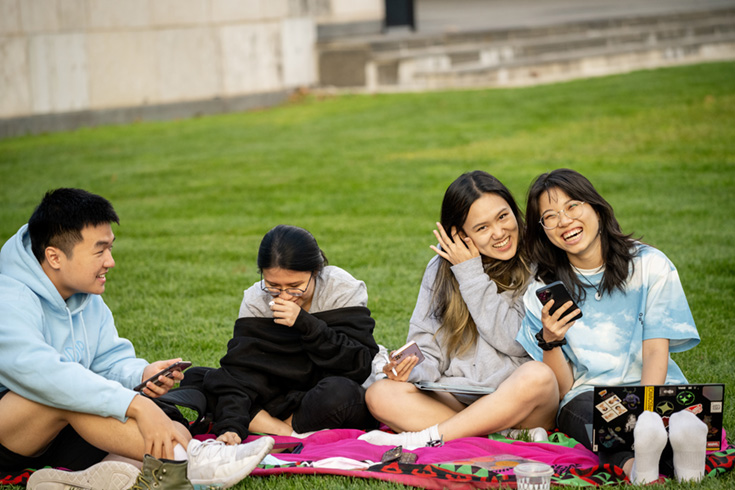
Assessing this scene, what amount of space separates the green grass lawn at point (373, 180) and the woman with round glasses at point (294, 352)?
590mm

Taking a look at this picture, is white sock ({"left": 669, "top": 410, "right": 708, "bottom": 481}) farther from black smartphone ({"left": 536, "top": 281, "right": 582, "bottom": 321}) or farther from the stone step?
the stone step

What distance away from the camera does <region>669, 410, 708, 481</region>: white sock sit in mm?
3412

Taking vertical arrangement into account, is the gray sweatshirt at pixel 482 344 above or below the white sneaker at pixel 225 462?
above

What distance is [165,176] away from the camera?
11609mm

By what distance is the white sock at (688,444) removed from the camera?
3.41 meters

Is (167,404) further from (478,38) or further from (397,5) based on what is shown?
(397,5)

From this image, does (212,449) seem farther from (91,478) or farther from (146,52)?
(146,52)

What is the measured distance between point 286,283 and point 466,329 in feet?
2.99

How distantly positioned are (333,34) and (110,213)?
15.8 m

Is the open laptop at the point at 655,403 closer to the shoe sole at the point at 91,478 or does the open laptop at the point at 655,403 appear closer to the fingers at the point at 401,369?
the fingers at the point at 401,369

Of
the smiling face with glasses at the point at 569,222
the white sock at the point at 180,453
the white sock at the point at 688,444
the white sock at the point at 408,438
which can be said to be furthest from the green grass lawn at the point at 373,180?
the smiling face with glasses at the point at 569,222

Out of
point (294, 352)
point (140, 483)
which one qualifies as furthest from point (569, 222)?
point (140, 483)

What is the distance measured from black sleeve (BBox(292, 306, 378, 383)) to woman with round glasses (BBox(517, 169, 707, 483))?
0.76 m

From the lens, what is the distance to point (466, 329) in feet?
14.7
